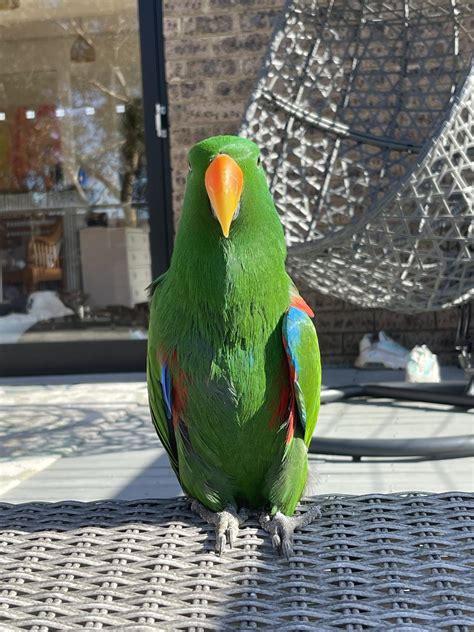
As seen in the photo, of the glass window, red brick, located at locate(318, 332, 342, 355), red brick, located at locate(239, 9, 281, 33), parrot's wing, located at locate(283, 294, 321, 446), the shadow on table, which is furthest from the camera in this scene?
the glass window

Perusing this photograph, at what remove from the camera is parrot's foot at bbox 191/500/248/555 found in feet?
3.39

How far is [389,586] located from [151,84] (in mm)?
3785

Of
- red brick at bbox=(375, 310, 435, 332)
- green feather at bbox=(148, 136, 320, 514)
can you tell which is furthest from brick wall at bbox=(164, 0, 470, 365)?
green feather at bbox=(148, 136, 320, 514)

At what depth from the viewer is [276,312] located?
113cm

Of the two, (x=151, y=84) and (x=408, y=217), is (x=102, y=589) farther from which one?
(x=151, y=84)

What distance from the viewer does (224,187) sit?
0.97m

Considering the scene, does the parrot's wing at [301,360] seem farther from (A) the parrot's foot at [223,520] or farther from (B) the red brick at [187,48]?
(B) the red brick at [187,48]

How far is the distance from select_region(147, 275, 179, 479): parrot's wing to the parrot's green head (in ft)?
0.83

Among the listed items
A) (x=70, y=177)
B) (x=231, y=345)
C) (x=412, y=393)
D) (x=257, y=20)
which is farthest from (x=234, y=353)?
(x=70, y=177)

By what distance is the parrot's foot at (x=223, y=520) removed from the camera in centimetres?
103

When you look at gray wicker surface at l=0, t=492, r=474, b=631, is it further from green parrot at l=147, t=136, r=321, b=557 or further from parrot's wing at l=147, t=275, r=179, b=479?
parrot's wing at l=147, t=275, r=179, b=479

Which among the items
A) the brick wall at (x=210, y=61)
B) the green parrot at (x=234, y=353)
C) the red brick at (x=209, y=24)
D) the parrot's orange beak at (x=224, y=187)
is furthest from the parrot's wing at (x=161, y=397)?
the red brick at (x=209, y=24)

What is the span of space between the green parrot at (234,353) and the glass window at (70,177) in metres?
3.13

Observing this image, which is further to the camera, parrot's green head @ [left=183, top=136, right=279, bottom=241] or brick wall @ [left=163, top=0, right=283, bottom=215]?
brick wall @ [left=163, top=0, right=283, bottom=215]
